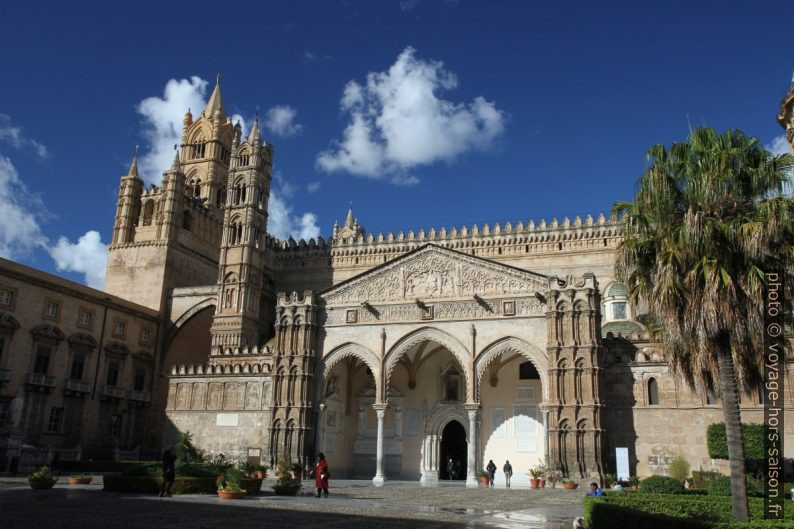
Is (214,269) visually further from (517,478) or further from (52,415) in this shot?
(517,478)

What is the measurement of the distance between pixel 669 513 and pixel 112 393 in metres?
38.9

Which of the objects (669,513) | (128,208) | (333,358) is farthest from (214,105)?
(669,513)

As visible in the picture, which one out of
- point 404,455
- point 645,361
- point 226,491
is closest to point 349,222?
point 404,455

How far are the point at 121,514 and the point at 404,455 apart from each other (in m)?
25.0

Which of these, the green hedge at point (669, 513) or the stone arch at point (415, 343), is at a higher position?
the stone arch at point (415, 343)

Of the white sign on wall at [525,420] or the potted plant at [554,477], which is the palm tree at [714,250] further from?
the white sign on wall at [525,420]

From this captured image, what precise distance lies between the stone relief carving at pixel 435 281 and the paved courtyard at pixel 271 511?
42.2ft

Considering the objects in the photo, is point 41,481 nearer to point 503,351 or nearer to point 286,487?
point 286,487

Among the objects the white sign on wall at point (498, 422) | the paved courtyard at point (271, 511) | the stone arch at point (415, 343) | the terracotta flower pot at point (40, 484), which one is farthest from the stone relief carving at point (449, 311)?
the terracotta flower pot at point (40, 484)

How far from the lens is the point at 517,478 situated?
35.3 metres

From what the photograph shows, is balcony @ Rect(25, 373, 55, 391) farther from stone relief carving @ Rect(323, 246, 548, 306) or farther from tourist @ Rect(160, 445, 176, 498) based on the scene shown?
tourist @ Rect(160, 445, 176, 498)

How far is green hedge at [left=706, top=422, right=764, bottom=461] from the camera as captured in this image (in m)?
27.1

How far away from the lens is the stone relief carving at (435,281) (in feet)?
115

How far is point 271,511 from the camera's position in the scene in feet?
55.4
